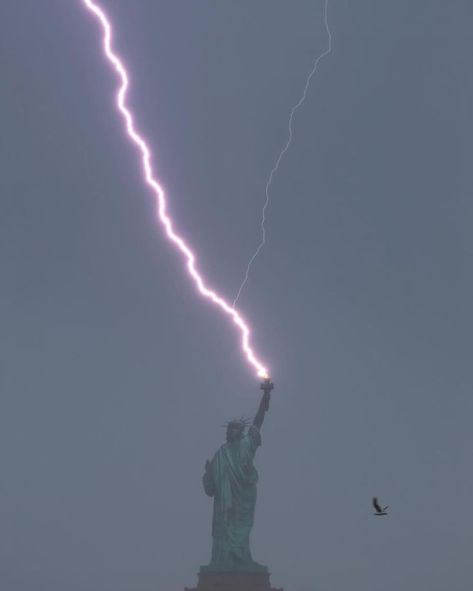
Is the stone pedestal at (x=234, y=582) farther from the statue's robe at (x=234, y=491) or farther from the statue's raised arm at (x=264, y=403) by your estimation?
the statue's raised arm at (x=264, y=403)

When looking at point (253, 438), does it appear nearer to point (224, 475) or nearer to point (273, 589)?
Result: point (224, 475)

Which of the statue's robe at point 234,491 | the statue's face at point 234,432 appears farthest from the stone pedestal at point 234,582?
the statue's face at point 234,432

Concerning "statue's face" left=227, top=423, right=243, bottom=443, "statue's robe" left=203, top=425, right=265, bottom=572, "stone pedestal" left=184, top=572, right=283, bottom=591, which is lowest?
"stone pedestal" left=184, top=572, right=283, bottom=591

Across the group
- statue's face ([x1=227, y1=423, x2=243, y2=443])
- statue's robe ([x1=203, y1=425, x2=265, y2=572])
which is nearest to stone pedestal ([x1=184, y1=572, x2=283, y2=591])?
statue's robe ([x1=203, y1=425, x2=265, y2=572])

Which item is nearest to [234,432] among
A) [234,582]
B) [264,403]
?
[264,403]

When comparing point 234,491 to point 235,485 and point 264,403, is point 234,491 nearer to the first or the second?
point 235,485

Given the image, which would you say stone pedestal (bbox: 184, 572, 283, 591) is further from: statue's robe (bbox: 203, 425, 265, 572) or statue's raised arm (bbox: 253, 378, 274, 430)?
statue's raised arm (bbox: 253, 378, 274, 430)
